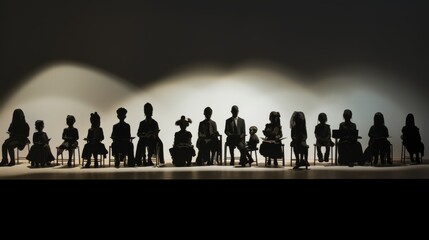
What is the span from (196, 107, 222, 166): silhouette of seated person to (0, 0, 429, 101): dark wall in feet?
3.91

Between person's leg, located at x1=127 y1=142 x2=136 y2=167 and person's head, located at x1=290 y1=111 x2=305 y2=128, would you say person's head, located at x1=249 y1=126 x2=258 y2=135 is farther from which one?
person's leg, located at x1=127 y1=142 x2=136 y2=167

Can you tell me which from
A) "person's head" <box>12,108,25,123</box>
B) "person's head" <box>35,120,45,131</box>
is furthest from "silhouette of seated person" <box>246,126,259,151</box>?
"person's head" <box>12,108,25,123</box>

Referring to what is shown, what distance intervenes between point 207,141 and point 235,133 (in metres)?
0.47

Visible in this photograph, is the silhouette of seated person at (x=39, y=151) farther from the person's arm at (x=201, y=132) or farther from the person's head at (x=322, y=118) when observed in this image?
the person's head at (x=322, y=118)

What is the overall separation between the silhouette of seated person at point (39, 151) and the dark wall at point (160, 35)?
1.25m

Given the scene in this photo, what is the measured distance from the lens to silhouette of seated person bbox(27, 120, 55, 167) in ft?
25.9

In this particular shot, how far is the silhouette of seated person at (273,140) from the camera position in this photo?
7.82m

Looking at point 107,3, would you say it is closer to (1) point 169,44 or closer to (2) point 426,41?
(1) point 169,44

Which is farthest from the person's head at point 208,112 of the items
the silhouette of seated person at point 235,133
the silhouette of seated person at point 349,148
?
the silhouette of seated person at point 349,148

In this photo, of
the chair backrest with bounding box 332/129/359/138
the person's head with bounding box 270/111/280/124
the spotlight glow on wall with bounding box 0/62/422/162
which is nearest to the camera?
the chair backrest with bounding box 332/129/359/138

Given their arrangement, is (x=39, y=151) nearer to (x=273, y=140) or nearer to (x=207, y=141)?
(x=207, y=141)

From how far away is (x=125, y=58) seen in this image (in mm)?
8812

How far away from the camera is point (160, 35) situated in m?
8.78
